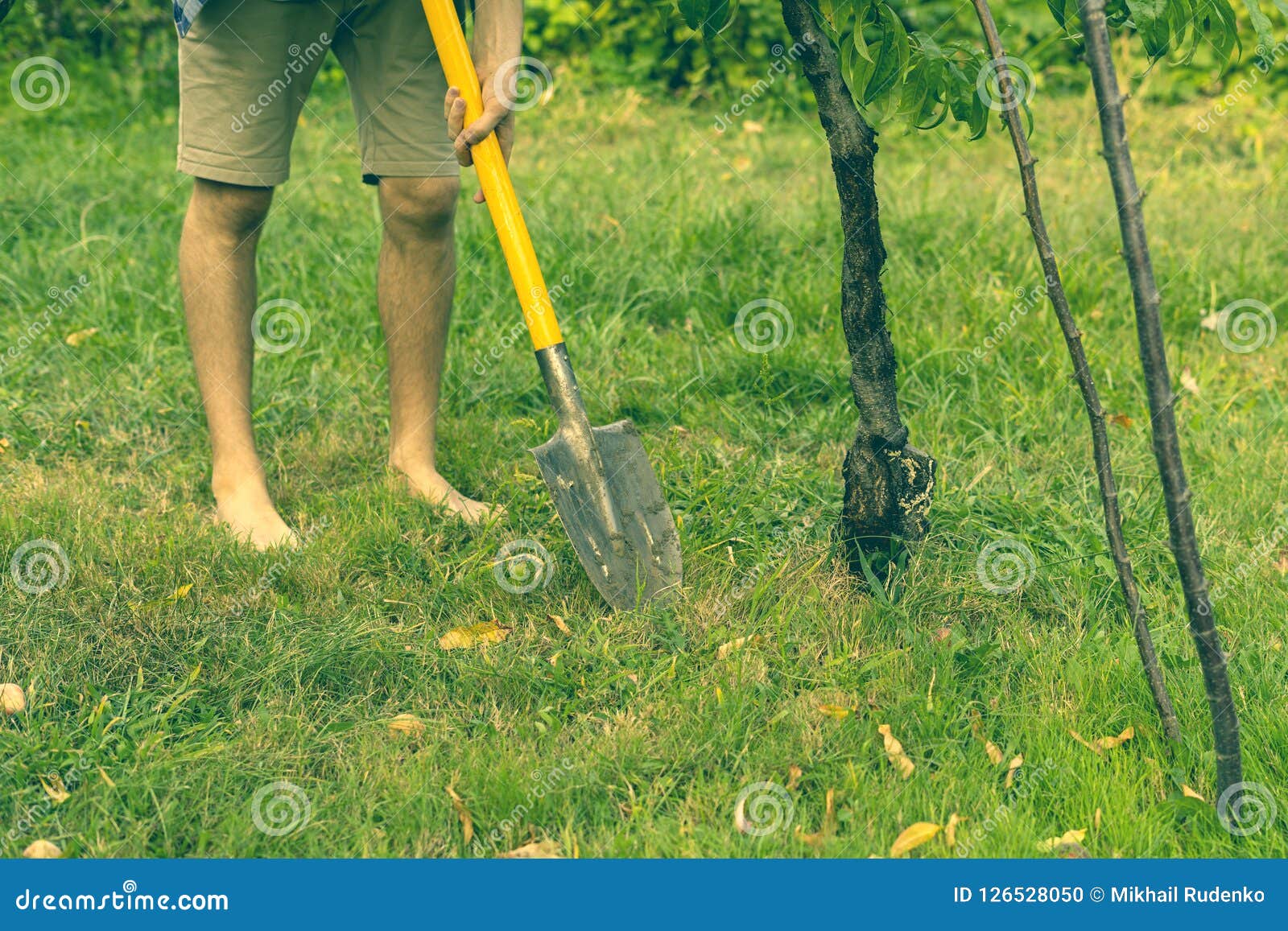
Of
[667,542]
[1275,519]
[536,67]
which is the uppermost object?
[536,67]

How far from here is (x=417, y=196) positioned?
2709mm

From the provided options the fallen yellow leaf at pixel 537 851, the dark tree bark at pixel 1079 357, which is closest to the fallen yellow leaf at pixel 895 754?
the dark tree bark at pixel 1079 357

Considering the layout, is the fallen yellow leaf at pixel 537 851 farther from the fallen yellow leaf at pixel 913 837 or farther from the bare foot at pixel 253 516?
the bare foot at pixel 253 516

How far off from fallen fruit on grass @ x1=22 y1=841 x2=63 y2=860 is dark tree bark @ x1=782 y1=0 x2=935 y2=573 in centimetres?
147

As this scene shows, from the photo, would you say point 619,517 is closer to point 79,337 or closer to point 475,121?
point 475,121

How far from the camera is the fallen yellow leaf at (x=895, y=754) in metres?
2.01

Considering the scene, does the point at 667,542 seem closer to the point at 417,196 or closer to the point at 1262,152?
the point at 417,196

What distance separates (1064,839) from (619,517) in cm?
98

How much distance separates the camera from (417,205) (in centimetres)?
272

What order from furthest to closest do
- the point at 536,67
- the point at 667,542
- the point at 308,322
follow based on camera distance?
the point at 536,67, the point at 308,322, the point at 667,542

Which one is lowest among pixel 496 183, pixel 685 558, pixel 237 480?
pixel 685 558

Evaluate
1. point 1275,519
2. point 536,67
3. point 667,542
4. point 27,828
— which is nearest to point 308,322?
point 667,542

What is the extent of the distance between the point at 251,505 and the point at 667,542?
36.6 inches

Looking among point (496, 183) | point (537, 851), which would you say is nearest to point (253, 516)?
point (496, 183)
